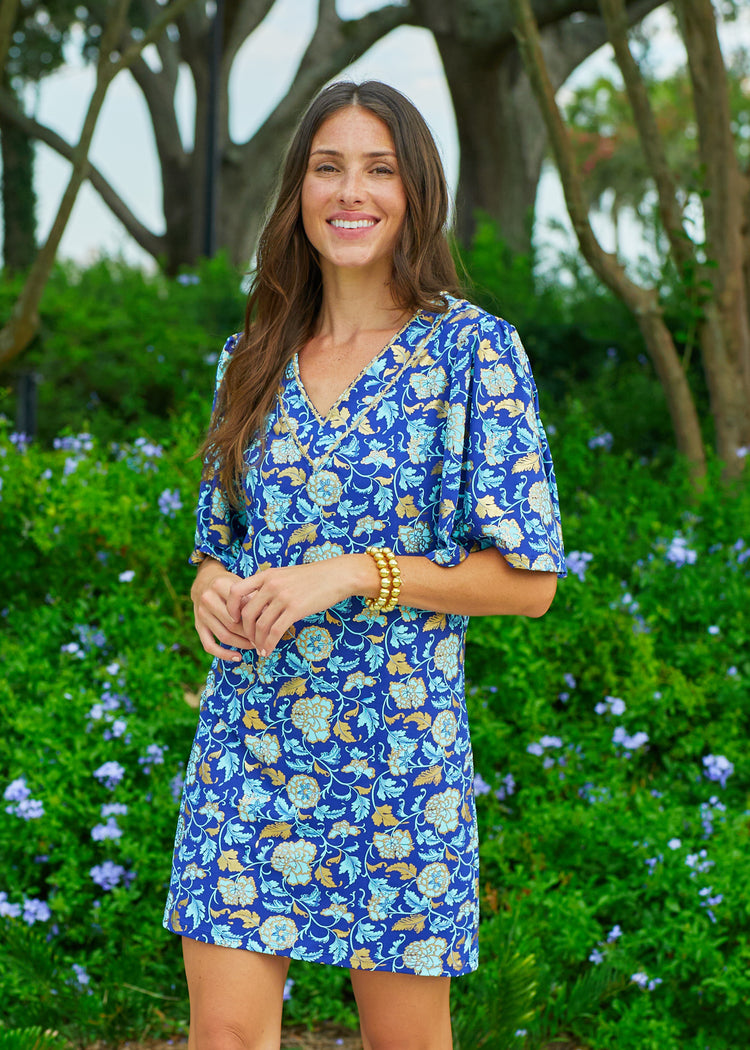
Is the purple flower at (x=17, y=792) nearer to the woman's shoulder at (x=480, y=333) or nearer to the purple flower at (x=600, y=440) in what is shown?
the woman's shoulder at (x=480, y=333)

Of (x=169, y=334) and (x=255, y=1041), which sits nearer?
(x=255, y=1041)

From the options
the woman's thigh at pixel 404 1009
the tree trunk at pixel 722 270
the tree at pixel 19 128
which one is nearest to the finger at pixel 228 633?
the woman's thigh at pixel 404 1009

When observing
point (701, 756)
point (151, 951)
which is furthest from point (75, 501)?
point (701, 756)

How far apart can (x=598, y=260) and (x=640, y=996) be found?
10.6 ft

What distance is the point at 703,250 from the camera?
17.0 feet

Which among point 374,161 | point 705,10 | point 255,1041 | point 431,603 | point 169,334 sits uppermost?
point 705,10

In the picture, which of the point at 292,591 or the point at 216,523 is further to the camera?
the point at 216,523

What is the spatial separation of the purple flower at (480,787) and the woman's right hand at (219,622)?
1667 mm

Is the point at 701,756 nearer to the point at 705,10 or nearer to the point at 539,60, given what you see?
the point at 539,60

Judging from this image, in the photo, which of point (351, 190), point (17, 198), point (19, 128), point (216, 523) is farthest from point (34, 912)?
point (17, 198)

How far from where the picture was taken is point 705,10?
197 inches

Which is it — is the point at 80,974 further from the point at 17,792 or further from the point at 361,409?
the point at 361,409

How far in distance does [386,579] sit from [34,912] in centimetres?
187

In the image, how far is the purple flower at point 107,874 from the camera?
315 centimetres
